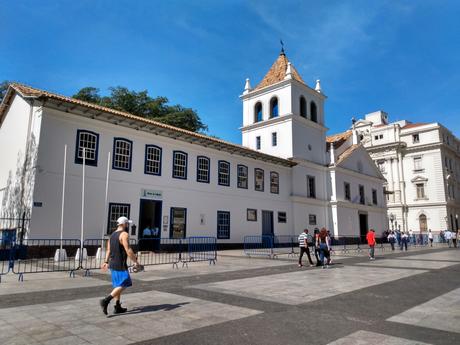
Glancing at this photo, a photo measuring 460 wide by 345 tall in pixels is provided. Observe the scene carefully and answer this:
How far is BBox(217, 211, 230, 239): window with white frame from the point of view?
2491 cm

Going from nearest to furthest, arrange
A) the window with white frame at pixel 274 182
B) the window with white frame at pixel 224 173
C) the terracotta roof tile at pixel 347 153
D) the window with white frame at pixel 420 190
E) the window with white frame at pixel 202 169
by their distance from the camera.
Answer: the window with white frame at pixel 202 169, the window with white frame at pixel 224 173, the window with white frame at pixel 274 182, the terracotta roof tile at pixel 347 153, the window with white frame at pixel 420 190

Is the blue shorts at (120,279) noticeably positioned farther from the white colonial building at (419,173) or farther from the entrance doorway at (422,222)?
the entrance doorway at (422,222)

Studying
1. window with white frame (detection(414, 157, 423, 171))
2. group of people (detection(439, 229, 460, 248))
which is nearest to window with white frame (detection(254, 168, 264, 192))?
group of people (detection(439, 229, 460, 248))

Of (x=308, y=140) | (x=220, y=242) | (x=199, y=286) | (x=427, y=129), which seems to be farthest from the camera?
(x=427, y=129)

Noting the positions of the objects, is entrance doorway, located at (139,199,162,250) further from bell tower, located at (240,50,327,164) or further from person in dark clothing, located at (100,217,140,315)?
bell tower, located at (240,50,327,164)

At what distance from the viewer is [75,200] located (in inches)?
702

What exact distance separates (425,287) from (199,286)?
242 inches

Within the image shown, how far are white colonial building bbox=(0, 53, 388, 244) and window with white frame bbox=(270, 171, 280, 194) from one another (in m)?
0.09

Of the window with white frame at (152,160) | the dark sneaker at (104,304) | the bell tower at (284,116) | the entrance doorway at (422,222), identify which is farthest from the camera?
the entrance doorway at (422,222)

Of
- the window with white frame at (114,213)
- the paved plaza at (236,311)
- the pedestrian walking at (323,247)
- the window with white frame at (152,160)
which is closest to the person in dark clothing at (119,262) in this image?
the paved plaza at (236,311)

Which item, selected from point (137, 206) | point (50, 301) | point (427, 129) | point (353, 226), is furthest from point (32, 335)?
point (427, 129)

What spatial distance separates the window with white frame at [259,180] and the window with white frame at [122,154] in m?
11.4

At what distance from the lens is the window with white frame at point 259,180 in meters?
28.6

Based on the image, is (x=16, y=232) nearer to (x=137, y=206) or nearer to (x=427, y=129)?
(x=137, y=206)
